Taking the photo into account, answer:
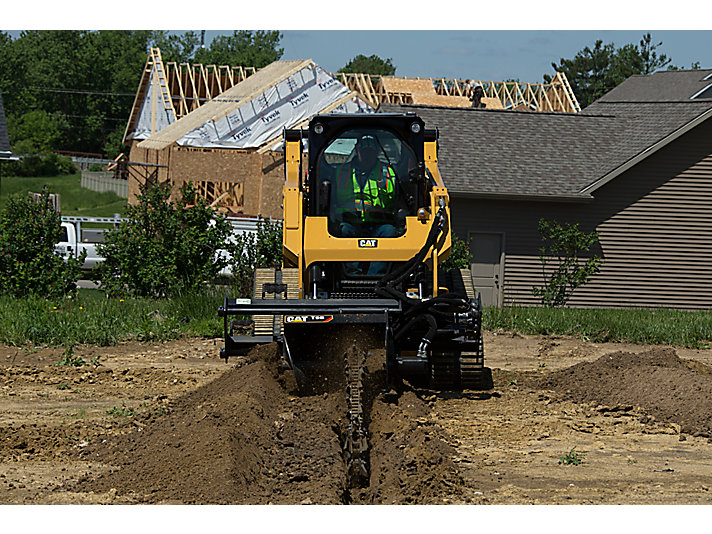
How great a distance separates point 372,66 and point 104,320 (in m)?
107

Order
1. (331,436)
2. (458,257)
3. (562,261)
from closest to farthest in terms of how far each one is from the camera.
Result: 1. (331,436)
2. (458,257)
3. (562,261)

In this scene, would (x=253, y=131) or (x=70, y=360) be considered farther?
(x=253, y=131)

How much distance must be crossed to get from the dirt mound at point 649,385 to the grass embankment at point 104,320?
657 cm

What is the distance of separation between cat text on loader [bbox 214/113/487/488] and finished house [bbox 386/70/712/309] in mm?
12500

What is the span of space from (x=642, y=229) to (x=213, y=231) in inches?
464

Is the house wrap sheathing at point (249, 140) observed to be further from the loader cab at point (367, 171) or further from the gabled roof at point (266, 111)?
the loader cab at point (367, 171)

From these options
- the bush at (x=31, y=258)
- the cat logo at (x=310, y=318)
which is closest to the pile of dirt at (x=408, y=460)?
the cat logo at (x=310, y=318)

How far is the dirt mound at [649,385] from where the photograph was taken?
10742 millimetres

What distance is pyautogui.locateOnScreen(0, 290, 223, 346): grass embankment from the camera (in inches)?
602

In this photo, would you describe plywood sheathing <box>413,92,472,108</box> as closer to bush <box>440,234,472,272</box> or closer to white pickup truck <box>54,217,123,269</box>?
white pickup truck <box>54,217,123,269</box>

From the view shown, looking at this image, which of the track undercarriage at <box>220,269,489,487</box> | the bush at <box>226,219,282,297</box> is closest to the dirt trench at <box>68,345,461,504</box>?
the track undercarriage at <box>220,269,489,487</box>

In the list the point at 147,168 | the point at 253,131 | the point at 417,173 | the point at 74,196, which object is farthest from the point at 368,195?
the point at 74,196

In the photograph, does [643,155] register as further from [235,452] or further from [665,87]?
[665,87]

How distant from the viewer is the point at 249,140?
124 feet
